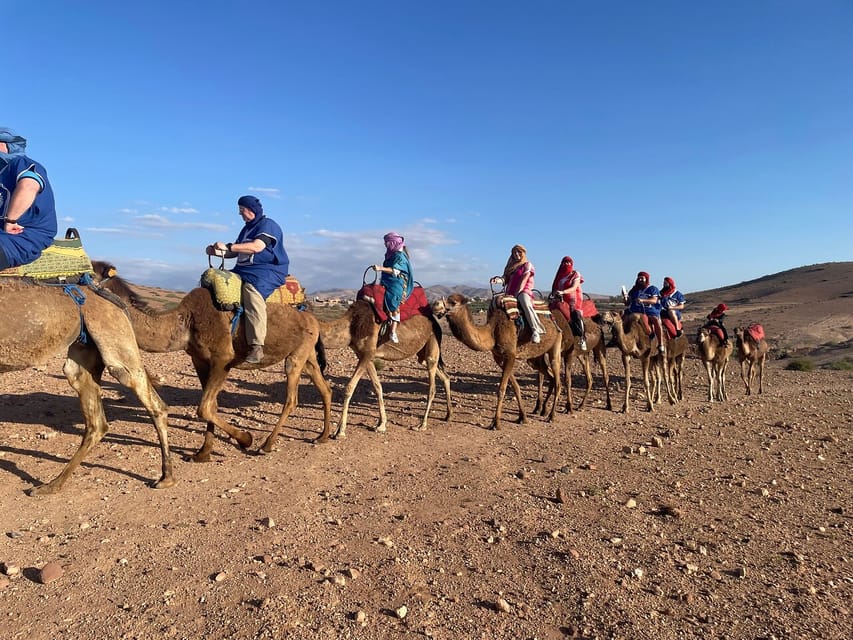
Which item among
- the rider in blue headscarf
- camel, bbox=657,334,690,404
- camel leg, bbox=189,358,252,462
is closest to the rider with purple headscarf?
camel leg, bbox=189,358,252,462

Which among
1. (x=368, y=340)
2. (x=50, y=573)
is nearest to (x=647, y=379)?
(x=368, y=340)

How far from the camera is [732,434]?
31.2ft

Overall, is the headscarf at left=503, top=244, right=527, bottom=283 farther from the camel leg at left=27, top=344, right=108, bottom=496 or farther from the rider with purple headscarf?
the camel leg at left=27, top=344, right=108, bottom=496

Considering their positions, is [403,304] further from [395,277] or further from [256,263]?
[256,263]

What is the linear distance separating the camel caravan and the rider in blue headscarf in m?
0.33

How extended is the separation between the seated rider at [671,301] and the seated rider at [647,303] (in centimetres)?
97

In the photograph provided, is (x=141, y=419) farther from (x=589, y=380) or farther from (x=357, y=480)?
(x=589, y=380)

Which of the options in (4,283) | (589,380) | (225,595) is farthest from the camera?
(589,380)

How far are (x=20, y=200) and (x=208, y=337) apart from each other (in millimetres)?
2513

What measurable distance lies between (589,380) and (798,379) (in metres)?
11.5

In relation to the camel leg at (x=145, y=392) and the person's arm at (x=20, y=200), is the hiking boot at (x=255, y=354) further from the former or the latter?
the person's arm at (x=20, y=200)

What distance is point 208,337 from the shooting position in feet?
22.6

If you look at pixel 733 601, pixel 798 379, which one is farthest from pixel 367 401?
pixel 798 379

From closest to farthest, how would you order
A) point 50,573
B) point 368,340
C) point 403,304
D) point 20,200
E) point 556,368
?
point 50,573 < point 20,200 < point 368,340 < point 403,304 < point 556,368
